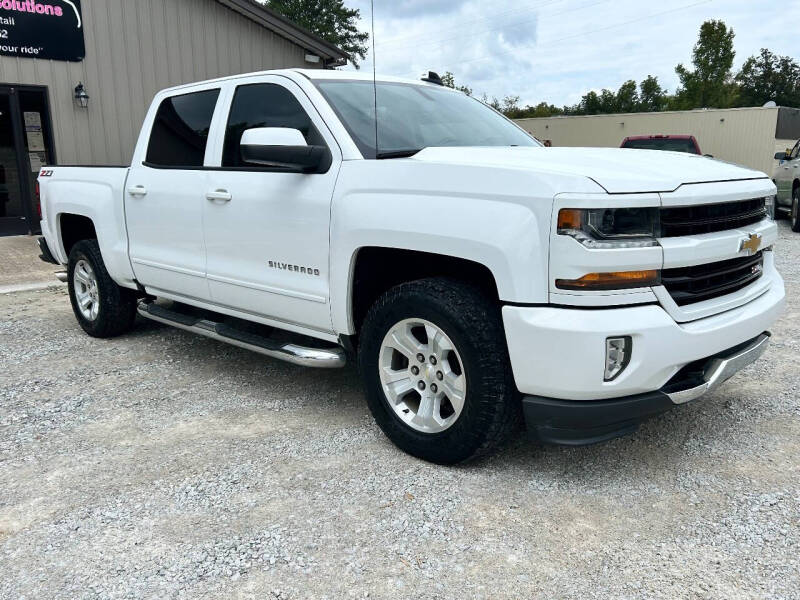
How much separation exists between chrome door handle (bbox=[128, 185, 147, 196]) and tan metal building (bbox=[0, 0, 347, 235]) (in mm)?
7042

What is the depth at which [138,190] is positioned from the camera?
468cm

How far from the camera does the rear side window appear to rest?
431 cm

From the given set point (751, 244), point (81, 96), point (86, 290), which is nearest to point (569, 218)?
point (751, 244)

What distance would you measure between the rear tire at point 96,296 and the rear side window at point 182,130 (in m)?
1.10

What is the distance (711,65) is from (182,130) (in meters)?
40.9

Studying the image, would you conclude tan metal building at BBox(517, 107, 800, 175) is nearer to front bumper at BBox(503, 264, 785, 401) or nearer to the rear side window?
the rear side window

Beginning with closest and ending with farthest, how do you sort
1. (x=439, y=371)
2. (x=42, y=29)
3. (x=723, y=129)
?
1. (x=439, y=371)
2. (x=42, y=29)
3. (x=723, y=129)

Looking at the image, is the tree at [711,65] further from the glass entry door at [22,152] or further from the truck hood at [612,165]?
the truck hood at [612,165]

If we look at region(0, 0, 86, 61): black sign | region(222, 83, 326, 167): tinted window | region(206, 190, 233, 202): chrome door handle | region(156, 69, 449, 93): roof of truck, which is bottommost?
region(206, 190, 233, 202): chrome door handle

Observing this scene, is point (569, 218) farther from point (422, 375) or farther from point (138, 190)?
point (138, 190)

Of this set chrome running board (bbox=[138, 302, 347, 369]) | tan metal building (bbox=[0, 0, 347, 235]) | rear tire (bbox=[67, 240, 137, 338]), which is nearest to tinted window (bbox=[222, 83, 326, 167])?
chrome running board (bbox=[138, 302, 347, 369])

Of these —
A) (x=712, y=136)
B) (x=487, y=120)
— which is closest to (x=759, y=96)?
(x=712, y=136)

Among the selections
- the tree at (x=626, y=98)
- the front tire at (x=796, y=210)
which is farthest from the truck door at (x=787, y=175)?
the tree at (x=626, y=98)

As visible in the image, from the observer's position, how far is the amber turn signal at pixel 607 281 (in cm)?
258
